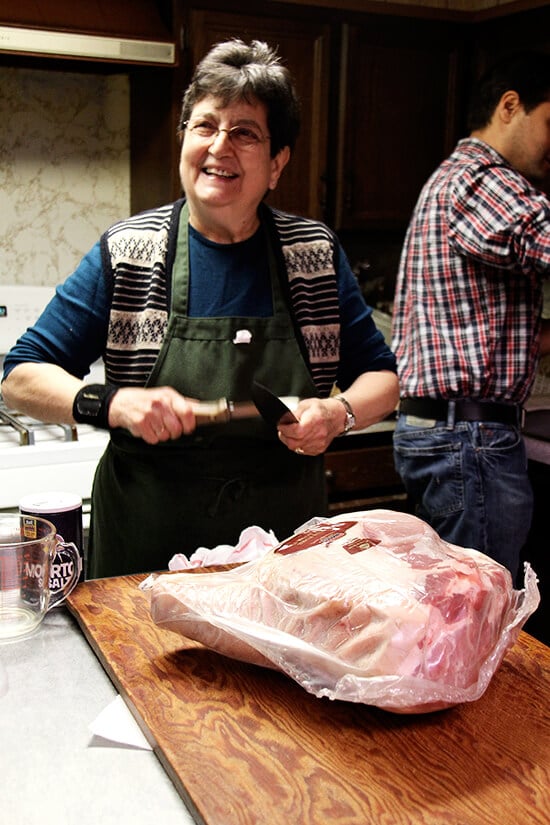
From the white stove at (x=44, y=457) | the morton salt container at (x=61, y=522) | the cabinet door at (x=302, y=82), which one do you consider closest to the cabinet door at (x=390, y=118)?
the cabinet door at (x=302, y=82)

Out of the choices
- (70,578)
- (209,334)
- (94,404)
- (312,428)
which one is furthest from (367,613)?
(209,334)

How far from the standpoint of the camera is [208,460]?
5.21ft

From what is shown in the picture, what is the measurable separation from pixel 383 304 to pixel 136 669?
2.41 m

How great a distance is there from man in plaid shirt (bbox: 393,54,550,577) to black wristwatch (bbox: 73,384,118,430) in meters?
0.92

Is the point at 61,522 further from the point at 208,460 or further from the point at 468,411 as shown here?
the point at 468,411

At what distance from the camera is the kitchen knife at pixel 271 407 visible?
1.33m

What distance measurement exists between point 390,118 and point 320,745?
8.15 feet

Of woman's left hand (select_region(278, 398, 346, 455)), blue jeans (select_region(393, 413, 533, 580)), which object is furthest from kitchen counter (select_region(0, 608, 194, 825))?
blue jeans (select_region(393, 413, 533, 580))

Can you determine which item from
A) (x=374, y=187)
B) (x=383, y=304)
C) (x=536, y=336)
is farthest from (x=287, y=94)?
(x=383, y=304)

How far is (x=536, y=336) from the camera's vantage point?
2123 millimetres

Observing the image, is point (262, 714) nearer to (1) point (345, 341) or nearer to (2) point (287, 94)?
(1) point (345, 341)

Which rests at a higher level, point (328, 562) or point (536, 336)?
point (536, 336)

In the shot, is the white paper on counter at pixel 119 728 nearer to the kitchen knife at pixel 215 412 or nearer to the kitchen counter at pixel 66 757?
the kitchen counter at pixel 66 757

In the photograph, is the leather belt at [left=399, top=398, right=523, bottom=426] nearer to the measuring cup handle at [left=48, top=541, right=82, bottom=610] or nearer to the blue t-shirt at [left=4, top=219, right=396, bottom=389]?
the blue t-shirt at [left=4, top=219, right=396, bottom=389]
